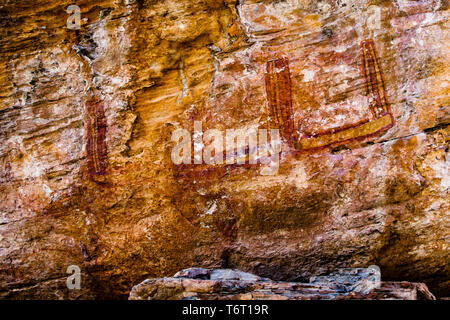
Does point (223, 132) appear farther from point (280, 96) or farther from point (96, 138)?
point (96, 138)

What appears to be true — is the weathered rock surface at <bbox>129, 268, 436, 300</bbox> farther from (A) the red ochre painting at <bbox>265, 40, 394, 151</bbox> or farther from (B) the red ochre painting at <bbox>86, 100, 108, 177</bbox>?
(B) the red ochre painting at <bbox>86, 100, 108, 177</bbox>

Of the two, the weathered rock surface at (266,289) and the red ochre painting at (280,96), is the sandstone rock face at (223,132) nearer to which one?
the red ochre painting at (280,96)

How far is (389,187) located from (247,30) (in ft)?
7.09

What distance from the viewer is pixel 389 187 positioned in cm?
409

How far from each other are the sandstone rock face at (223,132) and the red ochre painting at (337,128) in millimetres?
14

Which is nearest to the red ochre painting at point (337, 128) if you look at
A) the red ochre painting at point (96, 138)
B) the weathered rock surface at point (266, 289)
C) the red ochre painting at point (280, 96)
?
the red ochre painting at point (280, 96)

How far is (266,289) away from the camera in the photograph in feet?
11.5

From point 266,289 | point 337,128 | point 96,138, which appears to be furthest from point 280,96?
point 96,138

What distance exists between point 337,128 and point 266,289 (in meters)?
1.75

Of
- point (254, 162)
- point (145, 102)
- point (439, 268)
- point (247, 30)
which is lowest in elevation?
point (439, 268)

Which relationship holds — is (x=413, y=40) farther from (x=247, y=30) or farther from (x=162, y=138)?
(x=162, y=138)

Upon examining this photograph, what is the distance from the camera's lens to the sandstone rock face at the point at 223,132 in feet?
13.3

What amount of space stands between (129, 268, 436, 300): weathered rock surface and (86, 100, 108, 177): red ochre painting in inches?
61.3

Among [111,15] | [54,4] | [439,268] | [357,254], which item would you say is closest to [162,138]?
[111,15]
